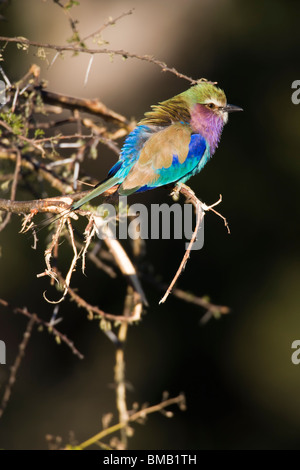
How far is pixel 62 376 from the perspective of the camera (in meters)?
7.37

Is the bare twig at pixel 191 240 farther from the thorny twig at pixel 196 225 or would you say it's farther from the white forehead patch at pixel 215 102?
the white forehead patch at pixel 215 102

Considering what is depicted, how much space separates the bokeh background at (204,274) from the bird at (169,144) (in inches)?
104

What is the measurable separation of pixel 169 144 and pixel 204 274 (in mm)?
3506

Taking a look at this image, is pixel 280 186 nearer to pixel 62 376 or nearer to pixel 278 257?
pixel 278 257

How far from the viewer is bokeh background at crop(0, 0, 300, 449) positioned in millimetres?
6680

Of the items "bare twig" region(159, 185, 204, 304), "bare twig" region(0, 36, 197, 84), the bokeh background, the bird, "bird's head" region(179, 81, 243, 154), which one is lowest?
"bare twig" region(159, 185, 204, 304)

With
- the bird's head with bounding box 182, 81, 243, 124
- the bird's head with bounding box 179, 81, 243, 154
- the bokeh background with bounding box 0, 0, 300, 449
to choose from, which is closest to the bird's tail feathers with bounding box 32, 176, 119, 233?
the bird's head with bounding box 179, 81, 243, 154

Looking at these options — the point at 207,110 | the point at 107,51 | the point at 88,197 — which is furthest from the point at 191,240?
the point at 207,110

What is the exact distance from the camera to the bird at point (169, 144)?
10.6 ft

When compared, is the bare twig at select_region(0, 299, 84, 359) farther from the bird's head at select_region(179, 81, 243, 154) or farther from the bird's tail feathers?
the bird's head at select_region(179, 81, 243, 154)

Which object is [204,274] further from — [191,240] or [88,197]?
[191,240]

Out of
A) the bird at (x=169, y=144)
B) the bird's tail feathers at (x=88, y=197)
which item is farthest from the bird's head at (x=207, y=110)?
the bird's tail feathers at (x=88, y=197)

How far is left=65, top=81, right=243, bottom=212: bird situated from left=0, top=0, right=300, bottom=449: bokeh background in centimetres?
264
